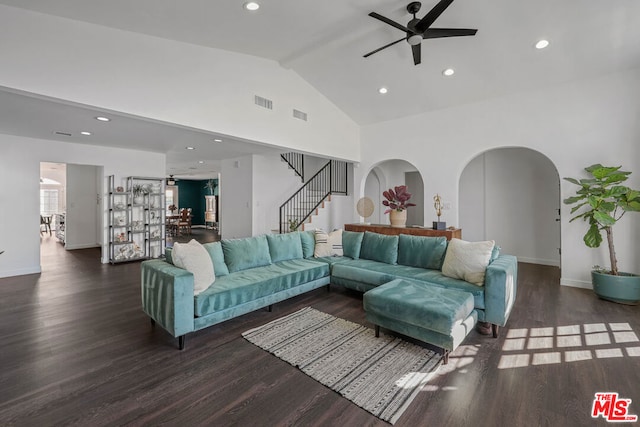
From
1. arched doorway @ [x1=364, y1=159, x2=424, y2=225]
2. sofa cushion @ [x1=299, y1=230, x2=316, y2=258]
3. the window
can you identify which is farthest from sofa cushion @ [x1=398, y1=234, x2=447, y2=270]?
the window

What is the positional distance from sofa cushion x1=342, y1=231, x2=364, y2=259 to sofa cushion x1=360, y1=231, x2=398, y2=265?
0.07m

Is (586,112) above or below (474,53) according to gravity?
below

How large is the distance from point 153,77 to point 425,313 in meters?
4.23

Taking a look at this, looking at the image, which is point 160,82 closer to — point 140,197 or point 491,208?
point 140,197

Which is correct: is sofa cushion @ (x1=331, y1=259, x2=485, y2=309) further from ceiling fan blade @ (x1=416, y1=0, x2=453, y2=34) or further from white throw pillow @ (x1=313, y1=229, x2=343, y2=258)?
ceiling fan blade @ (x1=416, y1=0, x2=453, y2=34)

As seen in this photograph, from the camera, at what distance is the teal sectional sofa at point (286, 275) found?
2.78 m

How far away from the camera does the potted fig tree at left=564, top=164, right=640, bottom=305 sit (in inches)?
150

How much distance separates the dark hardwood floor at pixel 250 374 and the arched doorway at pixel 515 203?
9.05 ft

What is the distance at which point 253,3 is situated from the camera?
326cm

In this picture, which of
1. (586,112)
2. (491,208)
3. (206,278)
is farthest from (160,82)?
(491,208)

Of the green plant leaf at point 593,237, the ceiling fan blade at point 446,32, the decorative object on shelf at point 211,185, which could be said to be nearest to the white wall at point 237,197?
the ceiling fan blade at point 446,32

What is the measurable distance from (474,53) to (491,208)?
3.73 meters

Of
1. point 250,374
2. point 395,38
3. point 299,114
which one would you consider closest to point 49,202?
point 299,114

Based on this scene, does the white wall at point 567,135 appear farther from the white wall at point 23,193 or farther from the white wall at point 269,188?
the white wall at point 23,193
